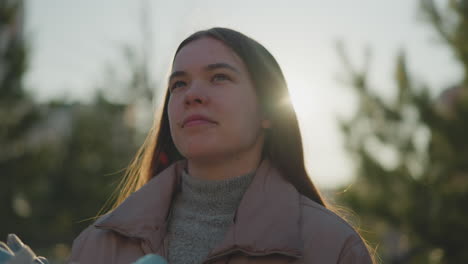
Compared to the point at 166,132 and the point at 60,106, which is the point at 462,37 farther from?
the point at 60,106

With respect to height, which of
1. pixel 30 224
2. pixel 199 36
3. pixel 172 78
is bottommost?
pixel 30 224

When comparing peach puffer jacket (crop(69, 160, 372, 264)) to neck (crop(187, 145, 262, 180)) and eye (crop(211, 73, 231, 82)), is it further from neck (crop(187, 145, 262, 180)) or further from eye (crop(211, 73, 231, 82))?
eye (crop(211, 73, 231, 82))

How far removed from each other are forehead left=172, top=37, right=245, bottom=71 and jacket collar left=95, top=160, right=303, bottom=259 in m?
0.40

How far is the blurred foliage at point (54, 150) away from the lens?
37.9ft

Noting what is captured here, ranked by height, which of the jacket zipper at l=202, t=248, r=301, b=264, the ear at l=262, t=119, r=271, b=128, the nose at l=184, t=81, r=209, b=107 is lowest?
the jacket zipper at l=202, t=248, r=301, b=264

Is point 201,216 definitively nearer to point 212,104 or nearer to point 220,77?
point 212,104

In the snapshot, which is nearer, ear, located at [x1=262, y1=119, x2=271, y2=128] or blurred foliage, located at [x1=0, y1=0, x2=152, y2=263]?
ear, located at [x1=262, y1=119, x2=271, y2=128]

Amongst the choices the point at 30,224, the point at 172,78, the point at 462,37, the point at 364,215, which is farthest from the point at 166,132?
the point at 30,224

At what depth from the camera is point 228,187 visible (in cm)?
191

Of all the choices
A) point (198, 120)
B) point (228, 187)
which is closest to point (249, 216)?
point (228, 187)

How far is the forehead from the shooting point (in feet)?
6.39

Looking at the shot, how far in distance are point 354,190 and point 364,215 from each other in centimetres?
35

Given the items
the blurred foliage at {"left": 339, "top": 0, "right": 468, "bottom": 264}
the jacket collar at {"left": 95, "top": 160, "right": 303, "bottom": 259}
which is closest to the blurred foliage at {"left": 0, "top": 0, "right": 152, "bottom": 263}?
the blurred foliage at {"left": 339, "top": 0, "right": 468, "bottom": 264}

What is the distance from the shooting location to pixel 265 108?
205 centimetres
